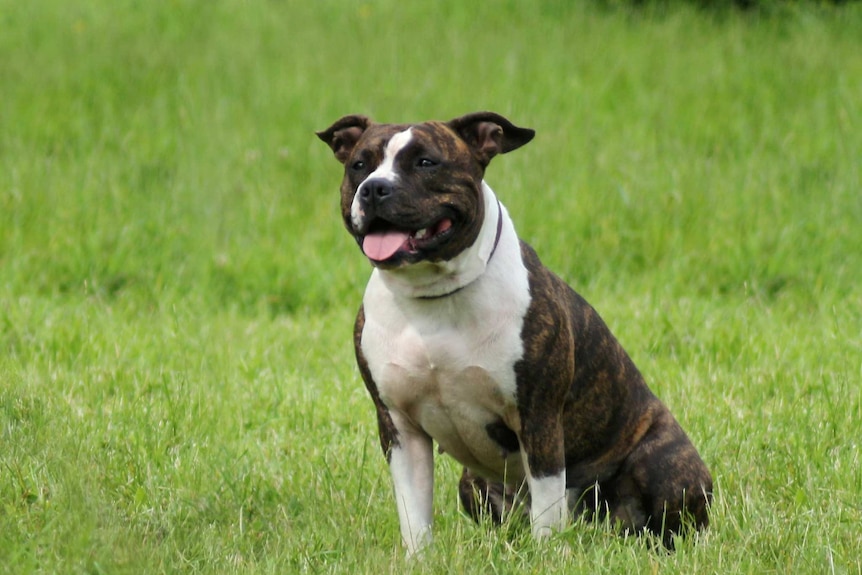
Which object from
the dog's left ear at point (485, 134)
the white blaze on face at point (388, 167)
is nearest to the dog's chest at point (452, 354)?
the white blaze on face at point (388, 167)

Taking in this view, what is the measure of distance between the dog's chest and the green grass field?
43cm

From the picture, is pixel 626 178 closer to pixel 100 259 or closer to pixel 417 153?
pixel 100 259

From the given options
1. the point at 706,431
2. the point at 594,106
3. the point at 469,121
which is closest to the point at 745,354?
the point at 706,431

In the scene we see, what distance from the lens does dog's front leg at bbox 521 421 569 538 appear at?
4090 millimetres

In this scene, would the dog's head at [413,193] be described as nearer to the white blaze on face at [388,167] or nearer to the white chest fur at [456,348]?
the white blaze on face at [388,167]

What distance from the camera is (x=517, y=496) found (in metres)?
4.39

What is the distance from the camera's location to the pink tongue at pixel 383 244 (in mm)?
3855

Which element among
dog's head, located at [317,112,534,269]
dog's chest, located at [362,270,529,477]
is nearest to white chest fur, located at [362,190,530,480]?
dog's chest, located at [362,270,529,477]

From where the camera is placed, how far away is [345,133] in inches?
171

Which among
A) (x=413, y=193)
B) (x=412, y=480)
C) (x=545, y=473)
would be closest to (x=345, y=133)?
(x=413, y=193)

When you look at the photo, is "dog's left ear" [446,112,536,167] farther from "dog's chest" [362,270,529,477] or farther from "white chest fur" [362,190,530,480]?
"dog's chest" [362,270,529,477]

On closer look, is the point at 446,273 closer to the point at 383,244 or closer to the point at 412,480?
the point at 383,244

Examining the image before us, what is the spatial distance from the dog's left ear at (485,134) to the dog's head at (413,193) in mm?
26

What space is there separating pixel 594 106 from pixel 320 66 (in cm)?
255
